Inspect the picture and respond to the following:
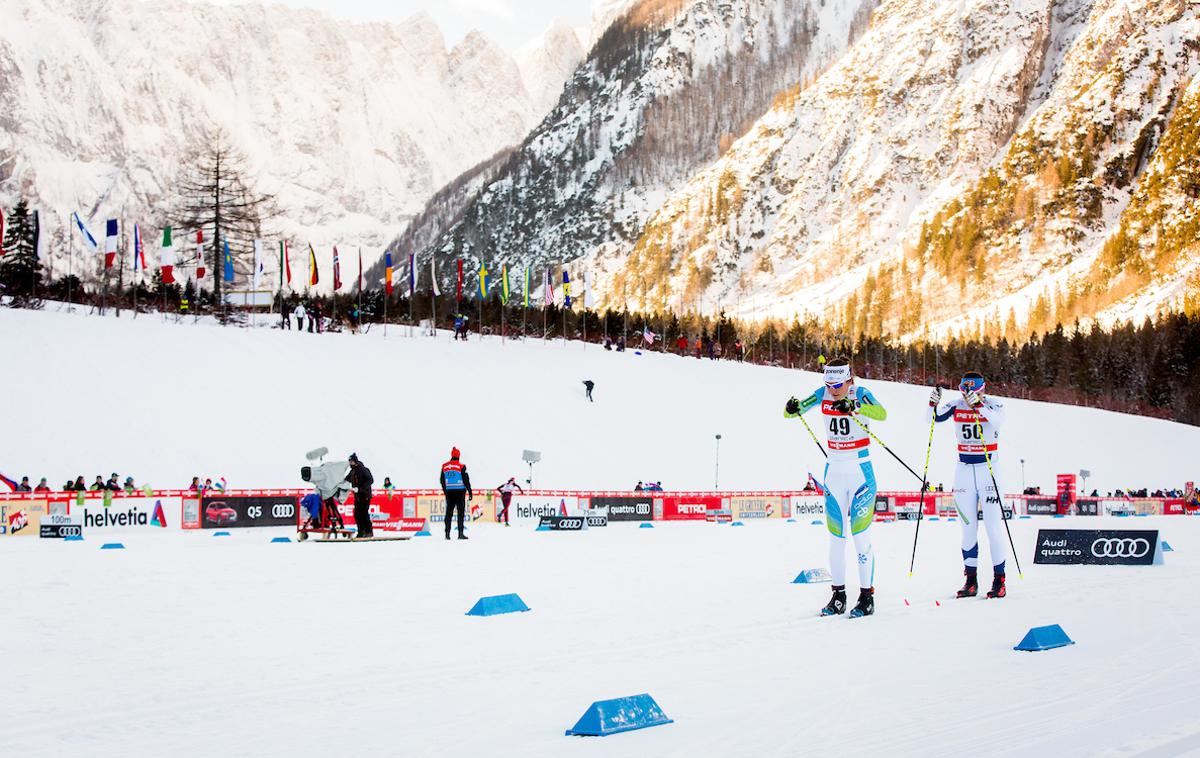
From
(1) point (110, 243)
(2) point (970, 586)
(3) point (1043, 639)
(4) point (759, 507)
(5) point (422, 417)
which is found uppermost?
(1) point (110, 243)

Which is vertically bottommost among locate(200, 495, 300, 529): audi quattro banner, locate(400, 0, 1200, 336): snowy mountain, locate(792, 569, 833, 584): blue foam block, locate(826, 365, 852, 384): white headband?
locate(200, 495, 300, 529): audi quattro banner

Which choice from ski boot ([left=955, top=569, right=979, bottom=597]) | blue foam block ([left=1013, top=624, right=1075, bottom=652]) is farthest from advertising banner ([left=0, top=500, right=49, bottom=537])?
blue foam block ([left=1013, top=624, right=1075, bottom=652])

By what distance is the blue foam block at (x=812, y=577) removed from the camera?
12.7 m

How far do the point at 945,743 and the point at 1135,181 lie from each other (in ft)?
538

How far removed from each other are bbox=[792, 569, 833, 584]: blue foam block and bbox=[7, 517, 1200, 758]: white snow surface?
58cm

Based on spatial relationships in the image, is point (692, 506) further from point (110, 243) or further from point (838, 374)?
point (110, 243)

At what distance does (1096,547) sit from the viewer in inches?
584

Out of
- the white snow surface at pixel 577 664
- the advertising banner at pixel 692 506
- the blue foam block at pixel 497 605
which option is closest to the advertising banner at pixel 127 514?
the white snow surface at pixel 577 664

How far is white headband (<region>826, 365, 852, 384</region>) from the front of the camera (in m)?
10.6

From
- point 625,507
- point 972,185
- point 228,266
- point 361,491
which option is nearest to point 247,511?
point 361,491

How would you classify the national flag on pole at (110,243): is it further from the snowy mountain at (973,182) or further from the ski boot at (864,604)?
the snowy mountain at (973,182)

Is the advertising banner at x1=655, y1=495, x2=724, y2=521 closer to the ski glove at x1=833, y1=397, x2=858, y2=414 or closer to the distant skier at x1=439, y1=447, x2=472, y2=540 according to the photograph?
the distant skier at x1=439, y1=447, x2=472, y2=540

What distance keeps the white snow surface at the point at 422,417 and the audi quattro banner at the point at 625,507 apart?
266 inches

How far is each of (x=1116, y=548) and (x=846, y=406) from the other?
6.60 m
